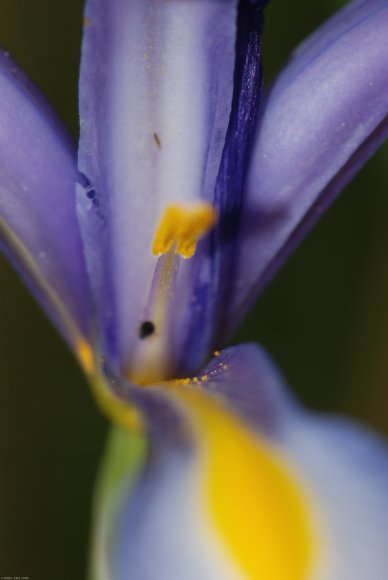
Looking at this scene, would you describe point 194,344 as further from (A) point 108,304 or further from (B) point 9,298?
(B) point 9,298

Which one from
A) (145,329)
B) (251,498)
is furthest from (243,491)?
(145,329)

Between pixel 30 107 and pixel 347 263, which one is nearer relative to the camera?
pixel 30 107

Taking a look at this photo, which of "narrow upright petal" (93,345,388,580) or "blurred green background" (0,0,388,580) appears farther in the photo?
"blurred green background" (0,0,388,580)

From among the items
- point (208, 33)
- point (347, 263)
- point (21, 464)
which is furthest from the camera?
point (347, 263)

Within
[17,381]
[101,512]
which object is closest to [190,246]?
[101,512]

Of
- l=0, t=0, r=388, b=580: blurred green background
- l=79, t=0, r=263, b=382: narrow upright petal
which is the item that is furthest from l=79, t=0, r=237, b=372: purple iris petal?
l=0, t=0, r=388, b=580: blurred green background

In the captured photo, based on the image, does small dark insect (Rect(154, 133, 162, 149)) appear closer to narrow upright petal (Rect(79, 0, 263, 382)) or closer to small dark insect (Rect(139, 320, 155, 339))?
narrow upright petal (Rect(79, 0, 263, 382))

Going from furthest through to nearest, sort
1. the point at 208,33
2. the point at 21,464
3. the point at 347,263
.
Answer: the point at 347,263, the point at 21,464, the point at 208,33
